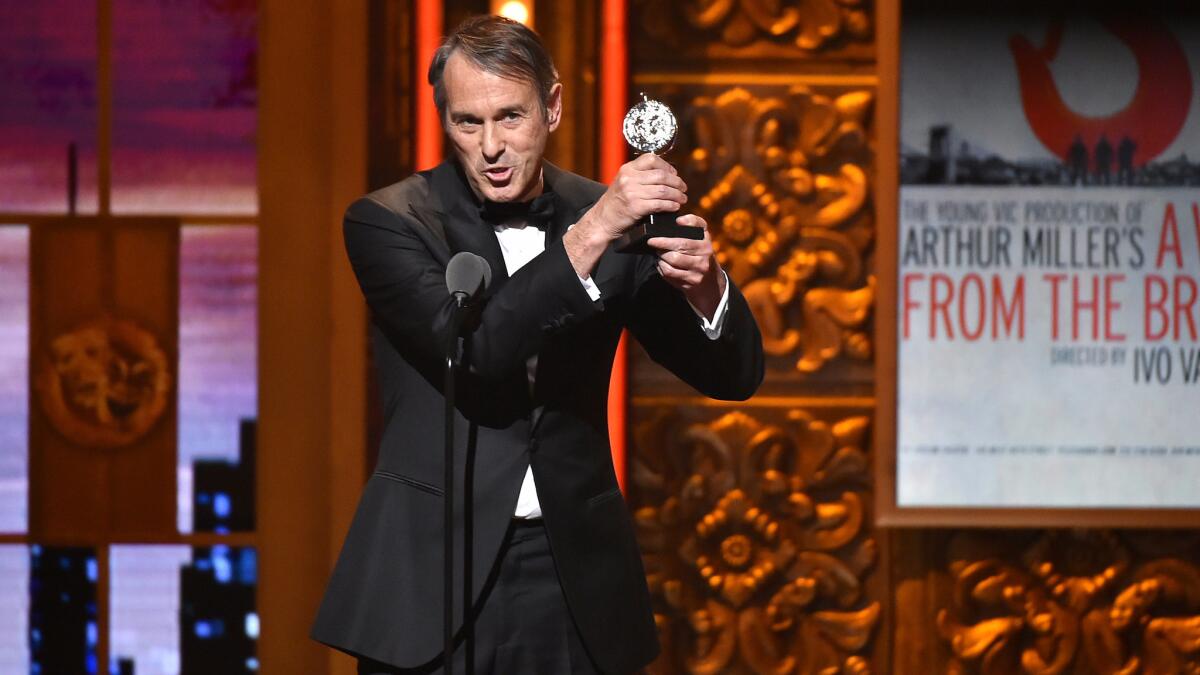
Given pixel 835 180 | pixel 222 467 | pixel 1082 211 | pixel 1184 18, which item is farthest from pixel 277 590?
pixel 1184 18

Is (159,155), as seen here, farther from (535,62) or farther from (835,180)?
(535,62)

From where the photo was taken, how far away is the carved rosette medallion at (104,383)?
10.4 ft

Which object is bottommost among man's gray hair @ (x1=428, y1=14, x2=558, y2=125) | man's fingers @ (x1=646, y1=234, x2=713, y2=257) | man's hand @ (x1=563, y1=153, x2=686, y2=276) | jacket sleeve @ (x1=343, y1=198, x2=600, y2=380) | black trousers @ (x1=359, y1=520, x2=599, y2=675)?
black trousers @ (x1=359, y1=520, x2=599, y2=675)

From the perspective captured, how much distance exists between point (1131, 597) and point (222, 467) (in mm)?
2059

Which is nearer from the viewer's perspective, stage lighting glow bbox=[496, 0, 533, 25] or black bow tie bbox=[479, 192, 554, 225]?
black bow tie bbox=[479, 192, 554, 225]

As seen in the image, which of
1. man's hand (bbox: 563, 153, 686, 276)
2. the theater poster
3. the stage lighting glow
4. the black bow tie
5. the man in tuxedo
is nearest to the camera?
man's hand (bbox: 563, 153, 686, 276)

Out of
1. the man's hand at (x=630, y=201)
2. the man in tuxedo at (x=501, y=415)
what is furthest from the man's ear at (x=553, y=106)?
the man's hand at (x=630, y=201)

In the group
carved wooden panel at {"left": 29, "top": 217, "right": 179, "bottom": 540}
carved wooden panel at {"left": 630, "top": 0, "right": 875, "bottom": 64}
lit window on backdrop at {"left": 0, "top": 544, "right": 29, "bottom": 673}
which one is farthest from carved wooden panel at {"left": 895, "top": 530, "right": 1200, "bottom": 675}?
lit window on backdrop at {"left": 0, "top": 544, "right": 29, "bottom": 673}

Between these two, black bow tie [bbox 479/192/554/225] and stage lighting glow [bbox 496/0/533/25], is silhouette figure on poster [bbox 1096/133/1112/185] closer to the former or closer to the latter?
stage lighting glow [bbox 496/0/533/25]

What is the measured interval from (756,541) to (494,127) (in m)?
1.69

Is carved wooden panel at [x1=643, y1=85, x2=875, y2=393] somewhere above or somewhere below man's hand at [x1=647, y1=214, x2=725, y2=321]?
above

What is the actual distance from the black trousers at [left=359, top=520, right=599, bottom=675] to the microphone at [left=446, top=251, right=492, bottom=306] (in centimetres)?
30

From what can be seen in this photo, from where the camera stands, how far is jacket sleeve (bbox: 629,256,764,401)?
172cm

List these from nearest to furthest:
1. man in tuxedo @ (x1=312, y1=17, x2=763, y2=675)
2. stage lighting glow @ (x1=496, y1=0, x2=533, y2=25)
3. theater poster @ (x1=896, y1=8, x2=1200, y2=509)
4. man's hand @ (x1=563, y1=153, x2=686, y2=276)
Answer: man's hand @ (x1=563, y1=153, x2=686, y2=276), man in tuxedo @ (x1=312, y1=17, x2=763, y2=675), stage lighting glow @ (x1=496, y1=0, x2=533, y2=25), theater poster @ (x1=896, y1=8, x2=1200, y2=509)
